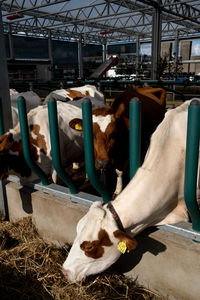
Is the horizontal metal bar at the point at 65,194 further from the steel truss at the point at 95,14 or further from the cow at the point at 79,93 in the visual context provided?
the steel truss at the point at 95,14

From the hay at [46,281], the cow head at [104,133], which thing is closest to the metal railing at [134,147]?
the hay at [46,281]

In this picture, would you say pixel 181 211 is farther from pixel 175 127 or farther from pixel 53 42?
pixel 53 42

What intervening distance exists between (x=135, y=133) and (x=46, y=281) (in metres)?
1.14

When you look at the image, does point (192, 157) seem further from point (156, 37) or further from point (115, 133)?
point (156, 37)

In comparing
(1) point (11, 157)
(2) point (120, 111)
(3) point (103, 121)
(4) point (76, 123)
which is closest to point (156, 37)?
(2) point (120, 111)

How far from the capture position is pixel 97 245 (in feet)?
5.39

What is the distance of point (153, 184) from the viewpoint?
1673 mm

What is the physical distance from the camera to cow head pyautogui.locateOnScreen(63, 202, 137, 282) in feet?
5.33

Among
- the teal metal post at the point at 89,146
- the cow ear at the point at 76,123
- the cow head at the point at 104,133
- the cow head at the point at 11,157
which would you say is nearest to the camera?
the teal metal post at the point at 89,146

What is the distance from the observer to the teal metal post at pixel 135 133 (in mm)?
1603

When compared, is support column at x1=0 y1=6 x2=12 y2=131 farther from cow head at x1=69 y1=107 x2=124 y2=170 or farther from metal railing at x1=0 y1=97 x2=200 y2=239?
cow head at x1=69 y1=107 x2=124 y2=170

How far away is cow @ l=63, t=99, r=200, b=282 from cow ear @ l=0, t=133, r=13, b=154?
4.59 feet

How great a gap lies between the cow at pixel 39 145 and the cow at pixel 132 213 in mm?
1079

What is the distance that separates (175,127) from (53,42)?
23.5 m
